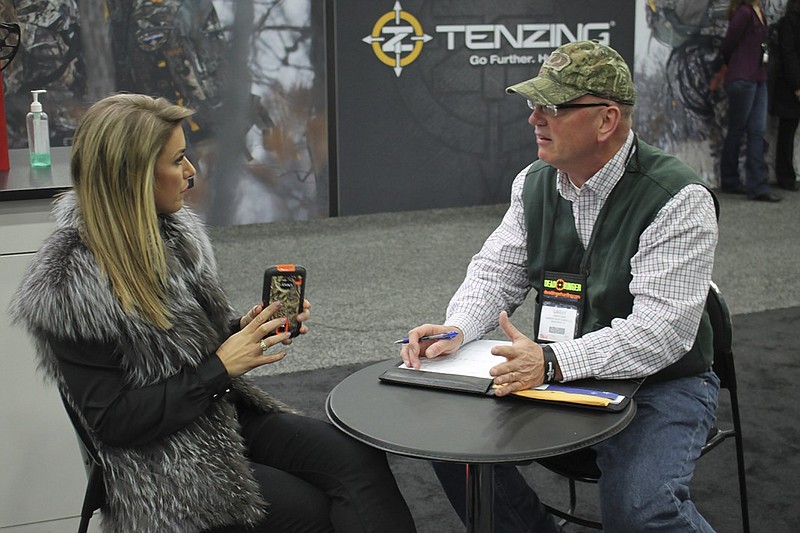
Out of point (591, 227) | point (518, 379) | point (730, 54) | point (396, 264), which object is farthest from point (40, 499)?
point (730, 54)

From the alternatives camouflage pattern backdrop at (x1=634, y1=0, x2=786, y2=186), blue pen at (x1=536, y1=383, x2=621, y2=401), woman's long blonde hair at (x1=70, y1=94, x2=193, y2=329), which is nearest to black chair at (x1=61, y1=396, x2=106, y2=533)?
woman's long blonde hair at (x1=70, y1=94, x2=193, y2=329)

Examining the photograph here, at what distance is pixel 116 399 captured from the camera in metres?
1.91

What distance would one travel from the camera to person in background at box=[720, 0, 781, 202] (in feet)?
25.0

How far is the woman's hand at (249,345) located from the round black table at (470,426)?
18 centimetres

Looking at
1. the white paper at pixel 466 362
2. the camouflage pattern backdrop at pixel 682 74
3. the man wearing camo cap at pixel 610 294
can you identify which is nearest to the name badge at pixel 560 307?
the man wearing camo cap at pixel 610 294

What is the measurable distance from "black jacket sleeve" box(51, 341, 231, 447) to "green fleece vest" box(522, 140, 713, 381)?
92cm

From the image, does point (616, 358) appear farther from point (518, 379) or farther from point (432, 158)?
point (432, 158)

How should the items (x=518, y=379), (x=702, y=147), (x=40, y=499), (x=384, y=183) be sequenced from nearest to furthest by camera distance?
1. (x=518, y=379)
2. (x=40, y=499)
3. (x=384, y=183)
4. (x=702, y=147)

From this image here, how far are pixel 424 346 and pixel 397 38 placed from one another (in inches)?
210

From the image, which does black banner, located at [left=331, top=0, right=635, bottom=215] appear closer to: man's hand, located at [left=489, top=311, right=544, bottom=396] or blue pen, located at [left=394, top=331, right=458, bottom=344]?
blue pen, located at [left=394, top=331, right=458, bottom=344]

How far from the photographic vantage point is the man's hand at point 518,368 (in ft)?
6.51

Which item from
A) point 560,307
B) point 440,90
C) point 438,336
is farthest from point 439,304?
point 438,336

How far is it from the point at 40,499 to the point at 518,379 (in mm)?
1477

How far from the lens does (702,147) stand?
8.27m
